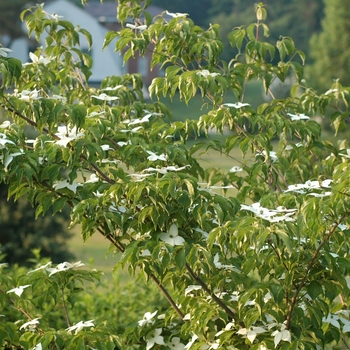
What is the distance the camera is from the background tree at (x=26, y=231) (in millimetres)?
8055

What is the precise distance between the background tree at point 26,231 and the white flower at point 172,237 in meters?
5.68

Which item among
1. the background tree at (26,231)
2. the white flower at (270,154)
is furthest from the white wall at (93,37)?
the white flower at (270,154)

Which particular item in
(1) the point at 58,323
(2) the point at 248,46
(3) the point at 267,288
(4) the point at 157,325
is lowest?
(1) the point at 58,323

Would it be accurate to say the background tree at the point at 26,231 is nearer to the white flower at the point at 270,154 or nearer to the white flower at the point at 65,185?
the white flower at the point at 270,154

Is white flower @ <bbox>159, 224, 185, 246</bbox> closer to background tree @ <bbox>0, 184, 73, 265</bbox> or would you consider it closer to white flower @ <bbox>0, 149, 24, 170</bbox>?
white flower @ <bbox>0, 149, 24, 170</bbox>

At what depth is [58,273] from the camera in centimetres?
266

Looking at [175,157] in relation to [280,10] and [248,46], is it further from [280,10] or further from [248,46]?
[280,10]

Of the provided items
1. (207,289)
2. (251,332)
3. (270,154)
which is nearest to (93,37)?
(270,154)

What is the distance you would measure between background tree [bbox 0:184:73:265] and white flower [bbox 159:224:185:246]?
5.68 m

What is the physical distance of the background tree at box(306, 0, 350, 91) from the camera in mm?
25562

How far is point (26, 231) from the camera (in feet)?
26.8

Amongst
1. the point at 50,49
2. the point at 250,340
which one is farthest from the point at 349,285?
the point at 50,49

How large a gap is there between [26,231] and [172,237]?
602 centimetres

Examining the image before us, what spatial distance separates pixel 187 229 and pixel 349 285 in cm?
60
